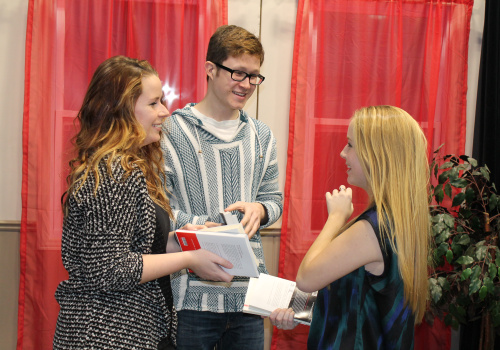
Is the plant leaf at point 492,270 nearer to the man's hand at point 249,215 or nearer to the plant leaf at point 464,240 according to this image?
the plant leaf at point 464,240

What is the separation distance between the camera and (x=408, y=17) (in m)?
3.32

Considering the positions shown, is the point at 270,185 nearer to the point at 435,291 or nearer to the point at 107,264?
the point at 107,264

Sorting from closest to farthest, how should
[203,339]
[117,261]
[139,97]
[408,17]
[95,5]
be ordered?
1. [117,261]
2. [139,97]
3. [203,339]
4. [95,5]
5. [408,17]

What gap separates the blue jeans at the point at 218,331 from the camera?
6.30 feet

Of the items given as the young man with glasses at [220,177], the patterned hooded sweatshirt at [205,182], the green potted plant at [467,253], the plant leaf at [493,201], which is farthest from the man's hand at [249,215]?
the plant leaf at [493,201]

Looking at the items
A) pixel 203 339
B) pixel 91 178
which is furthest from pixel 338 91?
pixel 91 178

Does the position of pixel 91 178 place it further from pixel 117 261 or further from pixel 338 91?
pixel 338 91

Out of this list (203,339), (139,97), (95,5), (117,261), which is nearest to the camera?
(117,261)

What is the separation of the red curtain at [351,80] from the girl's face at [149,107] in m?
1.79

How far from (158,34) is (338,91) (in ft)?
4.07

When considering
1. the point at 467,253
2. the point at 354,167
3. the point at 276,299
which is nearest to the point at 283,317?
the point at 276,299

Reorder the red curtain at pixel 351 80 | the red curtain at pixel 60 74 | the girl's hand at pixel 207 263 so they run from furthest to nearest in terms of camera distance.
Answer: the red curtain at pixel 351 80 → the red curtain at pixel 60 74 → the girl's hand at pixel 207 263

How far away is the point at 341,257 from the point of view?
59.6 inches

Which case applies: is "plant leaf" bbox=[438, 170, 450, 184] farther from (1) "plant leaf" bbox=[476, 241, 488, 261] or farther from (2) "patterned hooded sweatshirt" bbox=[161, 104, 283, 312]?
(2) "patterned hooded sweatshirt" bbox=[161, 104, 283, 312]
